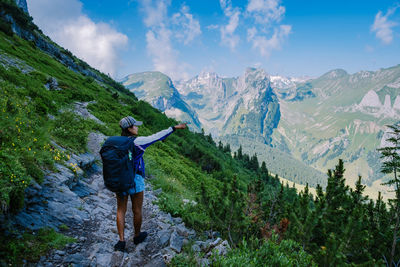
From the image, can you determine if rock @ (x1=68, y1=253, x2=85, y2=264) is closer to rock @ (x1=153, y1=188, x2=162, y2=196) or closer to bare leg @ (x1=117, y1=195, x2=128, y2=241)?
bare leg @ (x1=117, y1=195, x2=128, y2=241)

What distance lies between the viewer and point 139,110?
103 feet

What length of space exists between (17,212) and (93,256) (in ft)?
5.56

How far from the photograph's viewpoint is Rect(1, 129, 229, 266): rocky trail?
4.26 m

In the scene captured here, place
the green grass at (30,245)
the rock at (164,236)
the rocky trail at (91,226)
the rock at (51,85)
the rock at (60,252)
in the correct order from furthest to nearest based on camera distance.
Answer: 1. the rock at (51,85)
2. the rock at (164,236)
3. the rocky trail at (91,226)
4. the rock at (60,252)
5. the green grass at (30,245)

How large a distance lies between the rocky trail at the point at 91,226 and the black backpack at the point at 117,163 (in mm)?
1436

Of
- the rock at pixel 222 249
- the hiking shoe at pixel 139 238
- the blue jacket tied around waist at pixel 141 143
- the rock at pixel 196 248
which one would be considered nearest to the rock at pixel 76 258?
the hiking shoe at pixel 139 238

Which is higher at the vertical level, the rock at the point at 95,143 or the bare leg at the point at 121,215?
the rock at the point at 95,143

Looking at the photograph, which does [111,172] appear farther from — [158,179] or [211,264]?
[158,179]

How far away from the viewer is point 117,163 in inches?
173

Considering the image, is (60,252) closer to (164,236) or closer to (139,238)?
(139,238)

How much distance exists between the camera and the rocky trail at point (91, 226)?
426 cm

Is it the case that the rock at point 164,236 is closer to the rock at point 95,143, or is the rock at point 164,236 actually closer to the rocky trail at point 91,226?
the rocky trail at point 91,226

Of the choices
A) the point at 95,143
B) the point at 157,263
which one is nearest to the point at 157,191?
the point at 95,143

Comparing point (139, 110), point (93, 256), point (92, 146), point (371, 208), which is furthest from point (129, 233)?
point (139, 110)
